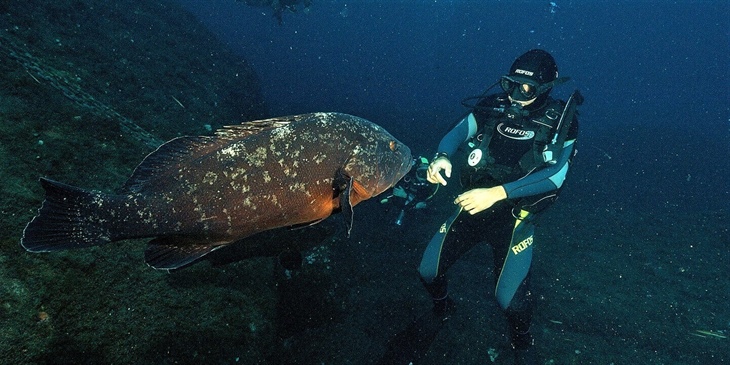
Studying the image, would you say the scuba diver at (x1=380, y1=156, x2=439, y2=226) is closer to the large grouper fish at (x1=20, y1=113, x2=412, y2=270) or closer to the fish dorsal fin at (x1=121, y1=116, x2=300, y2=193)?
the large grouper fish at (x1=20, y1=113, x2=412, y2=270)

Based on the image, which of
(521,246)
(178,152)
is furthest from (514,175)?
(178,152)

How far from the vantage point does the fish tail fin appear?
1.66m

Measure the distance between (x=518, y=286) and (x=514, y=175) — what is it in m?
1.55

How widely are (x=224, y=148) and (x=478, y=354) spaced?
4.70m

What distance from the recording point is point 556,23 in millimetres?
129625

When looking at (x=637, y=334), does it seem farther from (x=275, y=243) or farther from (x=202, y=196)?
(x=202, y=196)

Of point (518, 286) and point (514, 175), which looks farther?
point (514, 175)

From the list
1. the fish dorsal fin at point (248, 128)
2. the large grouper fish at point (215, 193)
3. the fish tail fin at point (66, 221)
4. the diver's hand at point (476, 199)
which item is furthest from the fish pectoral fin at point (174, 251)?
the diver's hand at point (476, 199)

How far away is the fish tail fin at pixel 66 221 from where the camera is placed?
166 cm

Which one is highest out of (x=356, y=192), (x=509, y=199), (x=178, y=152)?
(x=178, y=152)

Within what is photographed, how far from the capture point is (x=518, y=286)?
4117mm

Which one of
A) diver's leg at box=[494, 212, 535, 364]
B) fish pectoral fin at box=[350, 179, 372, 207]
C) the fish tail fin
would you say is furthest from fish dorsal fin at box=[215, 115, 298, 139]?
diver's leg at box=[494, 212, 535, 364]

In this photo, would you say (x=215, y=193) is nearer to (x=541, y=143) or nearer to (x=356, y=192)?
(x=356, y=192)

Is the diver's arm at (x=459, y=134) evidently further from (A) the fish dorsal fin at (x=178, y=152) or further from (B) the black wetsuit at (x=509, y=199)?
(A) the fish dorsal fin at (x=178, y=152)
